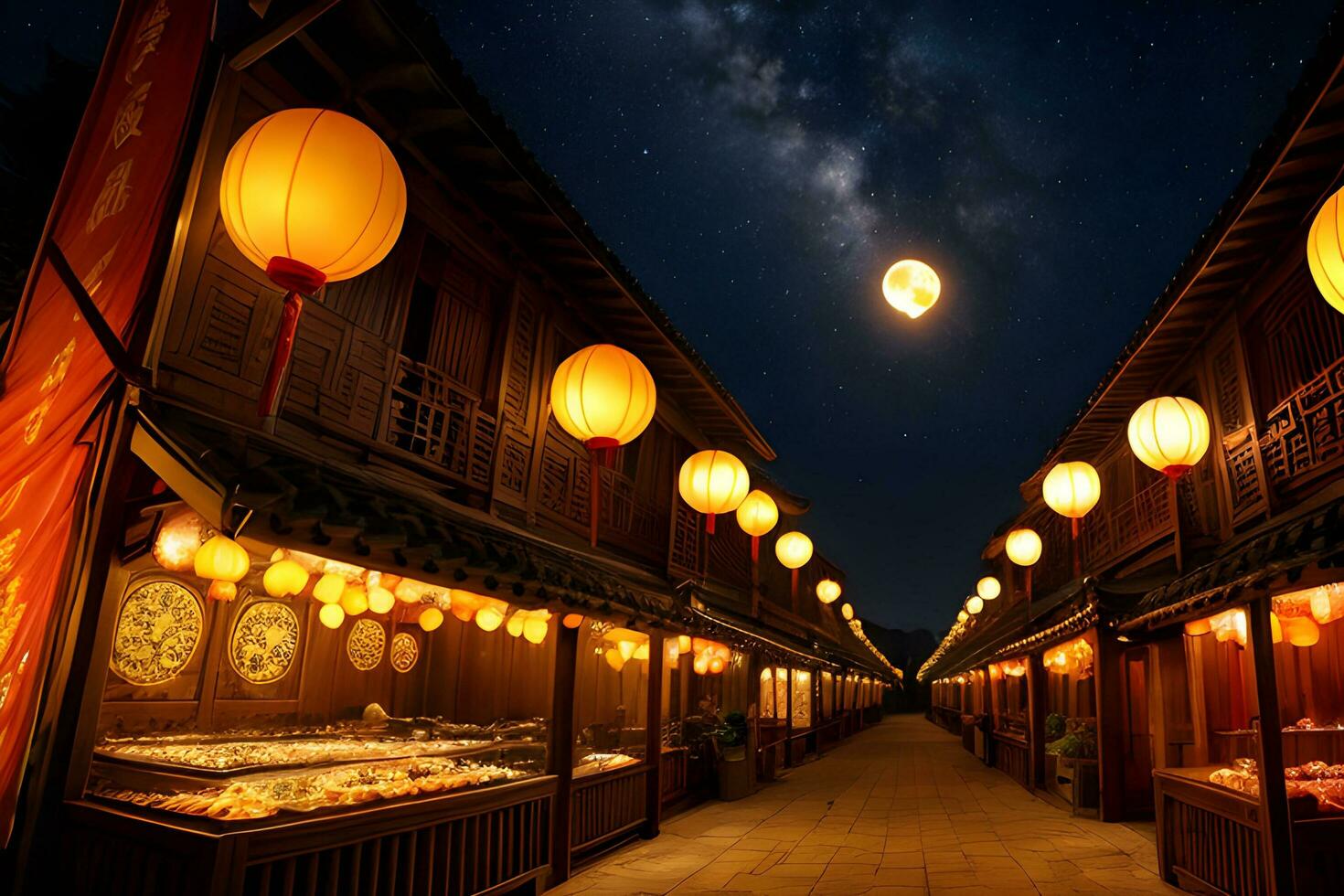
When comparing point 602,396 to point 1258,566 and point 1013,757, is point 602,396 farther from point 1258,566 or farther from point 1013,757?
point 1013,757

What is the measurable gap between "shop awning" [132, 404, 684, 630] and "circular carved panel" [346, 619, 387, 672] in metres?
3.54

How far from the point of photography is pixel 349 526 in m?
5.57

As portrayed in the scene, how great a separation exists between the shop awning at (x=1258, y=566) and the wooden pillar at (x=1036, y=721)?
8348mm

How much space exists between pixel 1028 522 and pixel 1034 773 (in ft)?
36.1

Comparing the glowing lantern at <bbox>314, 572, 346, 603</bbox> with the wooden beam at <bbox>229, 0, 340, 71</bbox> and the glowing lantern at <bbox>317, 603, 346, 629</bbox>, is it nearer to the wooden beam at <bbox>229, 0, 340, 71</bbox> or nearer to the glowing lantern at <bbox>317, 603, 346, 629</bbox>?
the glowing lantern at <bbox>317, 603, 346, 629</bbox>

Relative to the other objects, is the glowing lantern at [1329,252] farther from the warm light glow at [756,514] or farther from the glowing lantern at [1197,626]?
the warm light glow at [756,514]

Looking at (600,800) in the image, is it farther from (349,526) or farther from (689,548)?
(689,548)

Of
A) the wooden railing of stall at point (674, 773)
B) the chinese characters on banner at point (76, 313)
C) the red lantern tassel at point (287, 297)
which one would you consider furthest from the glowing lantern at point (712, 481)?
the chinese characters on banner at point (76, 313)

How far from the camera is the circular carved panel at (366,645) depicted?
11352 mm

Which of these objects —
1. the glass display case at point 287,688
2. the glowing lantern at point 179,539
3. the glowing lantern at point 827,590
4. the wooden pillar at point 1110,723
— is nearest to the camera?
the glowing lantern at point 179,539

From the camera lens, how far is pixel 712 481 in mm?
11961

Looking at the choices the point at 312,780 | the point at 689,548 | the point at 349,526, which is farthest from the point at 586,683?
the point at 349,526

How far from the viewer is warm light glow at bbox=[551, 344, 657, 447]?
26.8 feet

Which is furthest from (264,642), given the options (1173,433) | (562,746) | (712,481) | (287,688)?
(1173,433)
